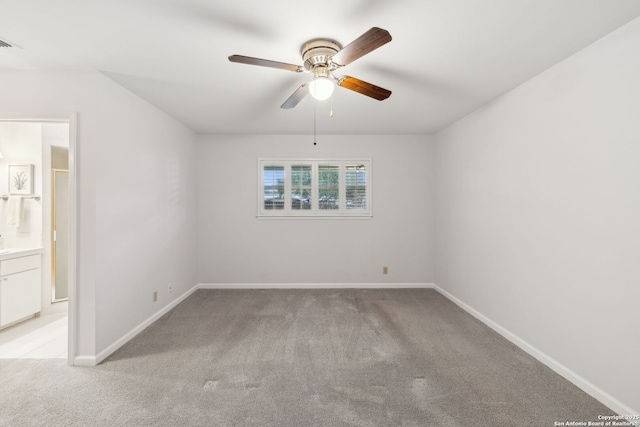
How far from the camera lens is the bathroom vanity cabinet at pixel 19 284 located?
10.3ft

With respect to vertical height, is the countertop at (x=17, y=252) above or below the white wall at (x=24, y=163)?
below

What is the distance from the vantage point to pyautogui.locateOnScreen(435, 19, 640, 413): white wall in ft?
6.06

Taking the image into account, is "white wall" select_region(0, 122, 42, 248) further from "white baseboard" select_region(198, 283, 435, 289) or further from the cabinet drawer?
"white baseboard" select_region(198, 283, 435, 289)

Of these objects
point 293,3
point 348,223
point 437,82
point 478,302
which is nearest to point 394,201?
point 348,223

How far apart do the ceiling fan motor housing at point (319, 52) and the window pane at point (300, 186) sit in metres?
2.68

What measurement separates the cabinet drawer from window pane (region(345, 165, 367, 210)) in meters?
4.18

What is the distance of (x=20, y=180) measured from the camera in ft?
11.8

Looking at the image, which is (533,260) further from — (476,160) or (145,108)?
(145,108)

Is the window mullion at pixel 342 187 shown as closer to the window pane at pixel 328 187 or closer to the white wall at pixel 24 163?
the window pane at pixel 328 187

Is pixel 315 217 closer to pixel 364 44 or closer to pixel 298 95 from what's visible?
pixel 298 95

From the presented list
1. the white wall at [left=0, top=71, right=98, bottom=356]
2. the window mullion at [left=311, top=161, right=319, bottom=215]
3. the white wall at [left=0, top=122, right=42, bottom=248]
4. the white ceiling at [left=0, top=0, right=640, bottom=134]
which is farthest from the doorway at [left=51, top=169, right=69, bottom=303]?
the window mullion at [left=311, top=161, right=319, bottom=215]

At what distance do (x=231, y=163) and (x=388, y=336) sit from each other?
3.44 m

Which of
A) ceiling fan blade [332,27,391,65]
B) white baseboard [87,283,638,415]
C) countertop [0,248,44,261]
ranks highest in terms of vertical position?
ceiling fan blade [332,27,391,65]

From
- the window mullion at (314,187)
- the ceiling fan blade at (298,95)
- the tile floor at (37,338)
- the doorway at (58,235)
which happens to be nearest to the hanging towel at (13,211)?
the doorway at (58,235)
